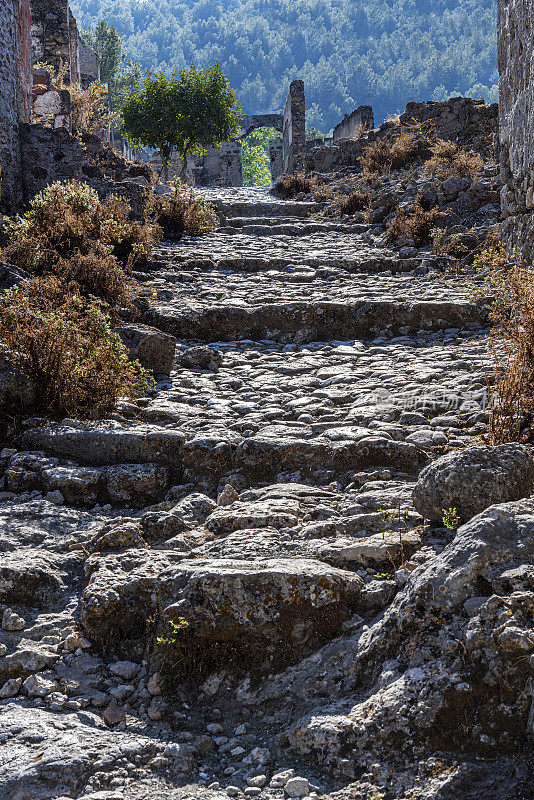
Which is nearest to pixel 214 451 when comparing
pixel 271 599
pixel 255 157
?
pixel 271 599

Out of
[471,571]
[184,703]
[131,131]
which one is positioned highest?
[131,131]

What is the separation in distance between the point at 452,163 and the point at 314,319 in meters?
7.53

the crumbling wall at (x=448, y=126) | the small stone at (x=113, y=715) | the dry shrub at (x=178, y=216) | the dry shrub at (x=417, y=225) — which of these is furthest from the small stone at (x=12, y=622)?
the crumbling wall at (x=448, y=126)

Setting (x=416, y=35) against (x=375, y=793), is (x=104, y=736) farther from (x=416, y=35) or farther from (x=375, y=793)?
(x=416, y=35)

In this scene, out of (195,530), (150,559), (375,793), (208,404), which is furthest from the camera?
(208,404)

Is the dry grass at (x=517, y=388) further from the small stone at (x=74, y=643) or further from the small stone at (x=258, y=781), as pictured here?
the small stone at (x=74, y=643)

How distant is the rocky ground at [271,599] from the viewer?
5.59 feet

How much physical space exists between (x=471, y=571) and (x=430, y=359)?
10.7 feet

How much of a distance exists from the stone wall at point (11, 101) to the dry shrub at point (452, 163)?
6.87 meters

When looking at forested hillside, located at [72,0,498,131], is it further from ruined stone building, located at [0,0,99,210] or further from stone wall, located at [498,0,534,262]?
stone wall, located at [498,0,534,262]

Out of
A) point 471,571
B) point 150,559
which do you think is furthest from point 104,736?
point 471,571

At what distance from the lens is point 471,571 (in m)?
1.92

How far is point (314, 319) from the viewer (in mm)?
5965

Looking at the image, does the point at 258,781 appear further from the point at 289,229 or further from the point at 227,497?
the point at 289,229
